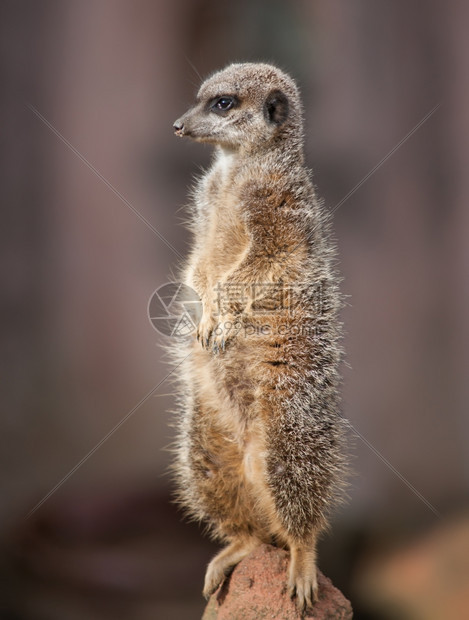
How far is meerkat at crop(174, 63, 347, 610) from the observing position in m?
1.13

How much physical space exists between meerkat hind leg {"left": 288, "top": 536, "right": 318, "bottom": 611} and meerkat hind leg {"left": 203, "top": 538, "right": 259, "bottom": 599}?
0.12 meters

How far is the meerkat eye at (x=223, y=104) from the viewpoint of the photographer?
45.3 inches

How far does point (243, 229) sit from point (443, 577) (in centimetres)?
116

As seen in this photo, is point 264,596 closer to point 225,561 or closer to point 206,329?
point 225,561

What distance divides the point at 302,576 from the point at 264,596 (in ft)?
0.25

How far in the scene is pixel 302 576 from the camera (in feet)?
3.67

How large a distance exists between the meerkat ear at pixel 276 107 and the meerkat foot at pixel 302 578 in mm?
760

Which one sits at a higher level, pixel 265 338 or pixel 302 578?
pixel 265 338

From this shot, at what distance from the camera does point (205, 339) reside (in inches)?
44.7

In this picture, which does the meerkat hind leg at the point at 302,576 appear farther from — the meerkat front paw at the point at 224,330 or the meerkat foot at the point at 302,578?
the meerkat front paw at the point at 224,330

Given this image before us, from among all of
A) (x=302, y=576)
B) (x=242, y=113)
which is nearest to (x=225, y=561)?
(x=302, y=576)

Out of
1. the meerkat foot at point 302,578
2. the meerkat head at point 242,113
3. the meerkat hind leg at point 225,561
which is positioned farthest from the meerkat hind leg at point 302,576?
the meerkat head at point 242,113

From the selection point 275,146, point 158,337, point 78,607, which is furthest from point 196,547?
point 275,146

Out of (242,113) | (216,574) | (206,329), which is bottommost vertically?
(216,574)
